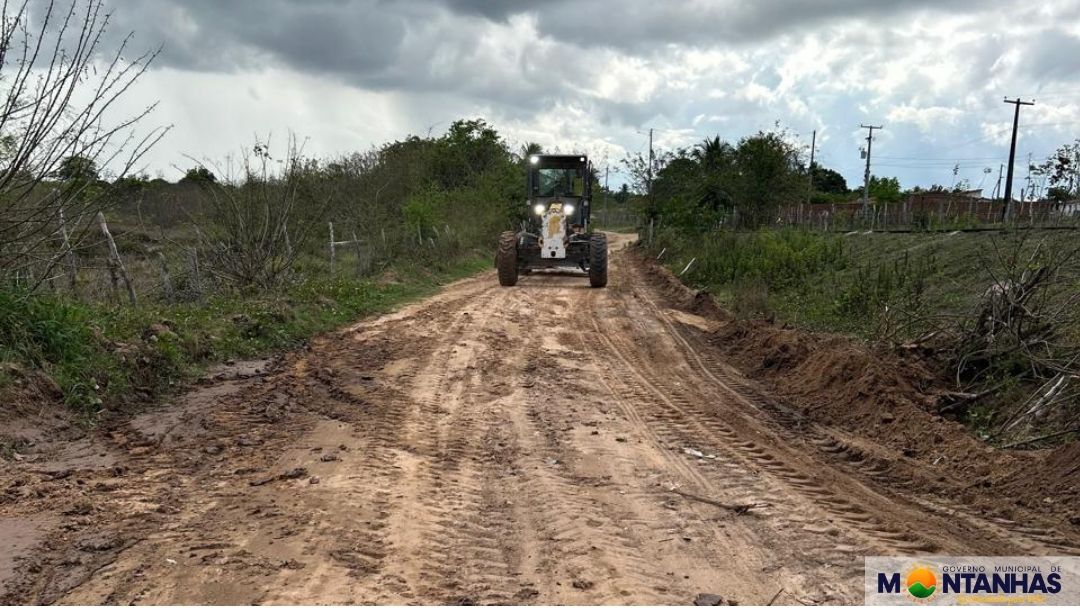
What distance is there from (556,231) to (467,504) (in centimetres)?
1383

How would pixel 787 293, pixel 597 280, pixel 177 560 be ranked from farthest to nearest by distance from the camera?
pixel 597 280
pixel 787 293
pixel 177 560

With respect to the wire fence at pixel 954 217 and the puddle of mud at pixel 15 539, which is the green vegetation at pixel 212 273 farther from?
the wire fence at pixel 954 217

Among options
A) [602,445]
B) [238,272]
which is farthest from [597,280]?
[602,445]

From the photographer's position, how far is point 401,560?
11.2 feet

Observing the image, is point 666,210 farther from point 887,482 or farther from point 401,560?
point 401,560

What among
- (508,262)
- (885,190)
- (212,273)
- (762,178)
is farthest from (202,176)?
(885,190)

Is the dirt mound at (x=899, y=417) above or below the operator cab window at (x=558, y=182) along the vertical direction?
below

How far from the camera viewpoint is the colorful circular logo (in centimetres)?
327

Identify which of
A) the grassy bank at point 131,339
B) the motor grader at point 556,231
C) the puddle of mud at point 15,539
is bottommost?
the puddle of mud at point 15,539

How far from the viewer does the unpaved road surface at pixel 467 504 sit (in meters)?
3.24

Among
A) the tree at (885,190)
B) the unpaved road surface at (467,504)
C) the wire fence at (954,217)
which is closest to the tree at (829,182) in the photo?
the tree at (885,190)

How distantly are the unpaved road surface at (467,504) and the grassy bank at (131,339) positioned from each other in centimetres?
47

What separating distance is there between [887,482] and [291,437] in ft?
14.2

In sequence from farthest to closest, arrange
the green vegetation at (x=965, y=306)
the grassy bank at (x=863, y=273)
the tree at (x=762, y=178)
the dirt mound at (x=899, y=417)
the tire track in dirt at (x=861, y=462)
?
the tree at (x=762, y=178)
the grassy bank at (x=863, y=273)
the green vegetation at (x=965, y=306)
the dirt mound at (x=899, y=417)
the tire track in dirt at (x=861, y=462)
